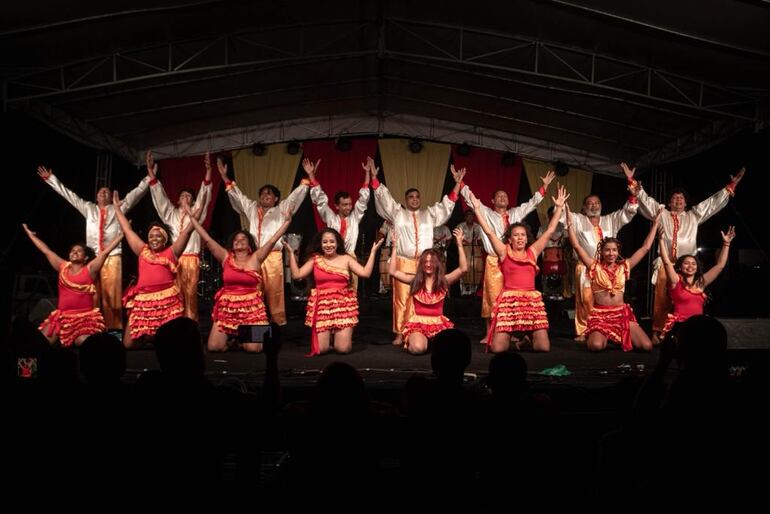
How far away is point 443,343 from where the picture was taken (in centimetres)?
244

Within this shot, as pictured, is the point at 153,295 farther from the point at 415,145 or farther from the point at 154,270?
the point at 415,145

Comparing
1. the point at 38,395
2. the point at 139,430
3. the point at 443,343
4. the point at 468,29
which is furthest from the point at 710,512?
the point at 468,29

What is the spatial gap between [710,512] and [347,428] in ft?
3.52

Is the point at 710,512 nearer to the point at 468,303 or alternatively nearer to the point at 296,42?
the point at 296,42

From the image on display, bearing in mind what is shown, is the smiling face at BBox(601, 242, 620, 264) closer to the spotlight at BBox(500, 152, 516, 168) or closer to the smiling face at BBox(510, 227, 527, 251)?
the smiling face at BBox(510, 227, 527, 251)

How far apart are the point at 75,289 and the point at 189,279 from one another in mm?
1546

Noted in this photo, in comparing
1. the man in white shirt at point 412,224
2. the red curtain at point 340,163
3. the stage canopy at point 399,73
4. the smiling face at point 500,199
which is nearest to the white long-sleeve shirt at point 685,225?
the stage canopy at point 399,73

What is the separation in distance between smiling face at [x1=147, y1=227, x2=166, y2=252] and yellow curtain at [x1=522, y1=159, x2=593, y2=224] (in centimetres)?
764

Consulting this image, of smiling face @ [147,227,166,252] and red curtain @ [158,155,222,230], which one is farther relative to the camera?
red curtain @ [158,155,222,230]

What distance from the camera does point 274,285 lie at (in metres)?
8.12

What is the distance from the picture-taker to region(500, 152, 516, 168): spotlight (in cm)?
1248

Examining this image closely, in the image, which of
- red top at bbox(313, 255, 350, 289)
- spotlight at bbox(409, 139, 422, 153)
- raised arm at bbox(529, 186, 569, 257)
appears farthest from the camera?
spotlight at bbox(409, 139, 422, 153)

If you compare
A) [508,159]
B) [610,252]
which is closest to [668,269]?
[610,252]

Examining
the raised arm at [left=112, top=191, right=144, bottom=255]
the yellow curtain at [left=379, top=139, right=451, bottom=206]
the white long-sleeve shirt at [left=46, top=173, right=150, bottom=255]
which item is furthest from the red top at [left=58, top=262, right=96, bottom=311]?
the yellow curtain at [left=379, top=139, right=451, bottom=206]
